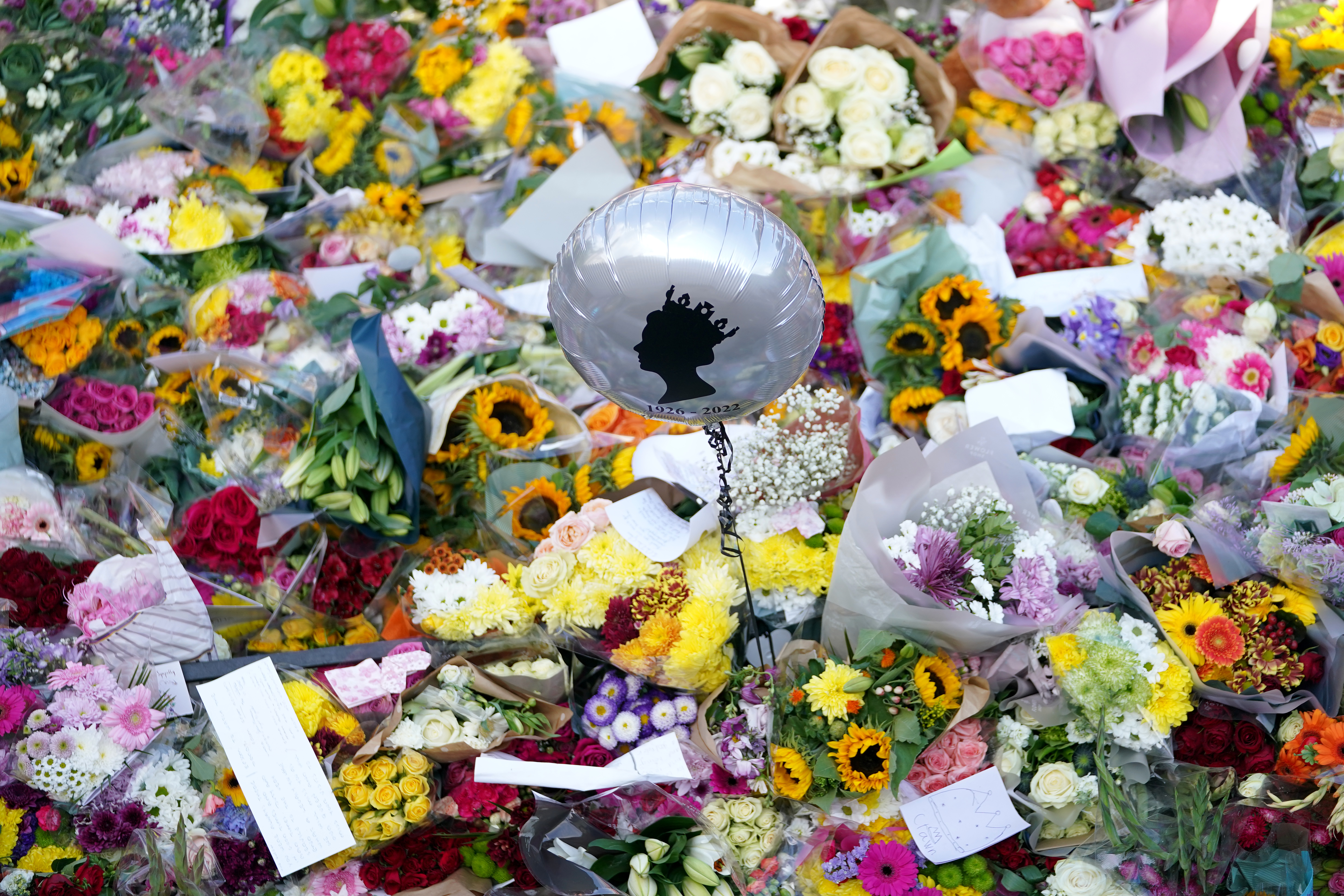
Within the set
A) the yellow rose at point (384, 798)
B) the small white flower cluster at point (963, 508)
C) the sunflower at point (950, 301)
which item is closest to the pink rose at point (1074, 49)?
the sunflower at point (950, 301)

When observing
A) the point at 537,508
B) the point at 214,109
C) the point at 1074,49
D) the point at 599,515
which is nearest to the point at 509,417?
the point at 537,508

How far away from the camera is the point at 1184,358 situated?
2.06 m

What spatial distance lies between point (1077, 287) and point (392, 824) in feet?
6.38

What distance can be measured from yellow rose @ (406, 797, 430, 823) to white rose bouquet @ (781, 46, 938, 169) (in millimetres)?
1915

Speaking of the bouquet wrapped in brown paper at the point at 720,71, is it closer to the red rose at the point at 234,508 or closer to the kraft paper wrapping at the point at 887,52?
the kraft paper wrapping at the point at 887,52

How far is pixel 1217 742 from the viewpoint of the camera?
156 cm

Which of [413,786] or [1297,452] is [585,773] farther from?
[1297,452]

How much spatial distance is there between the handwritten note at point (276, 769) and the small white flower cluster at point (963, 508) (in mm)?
1122

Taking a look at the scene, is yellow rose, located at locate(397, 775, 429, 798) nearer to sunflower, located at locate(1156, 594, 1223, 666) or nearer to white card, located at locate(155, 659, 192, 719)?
white card, located at locate(155, 659, 192, 719)

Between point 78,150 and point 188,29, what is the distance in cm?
51

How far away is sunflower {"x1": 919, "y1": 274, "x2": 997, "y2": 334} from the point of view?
7.12ft

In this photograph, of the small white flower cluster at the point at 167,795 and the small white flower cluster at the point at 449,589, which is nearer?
the small white flower cluster at the point at 167,795

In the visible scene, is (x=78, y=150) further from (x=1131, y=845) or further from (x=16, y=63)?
(x=1131, y=845)

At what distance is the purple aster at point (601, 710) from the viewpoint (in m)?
1.71
